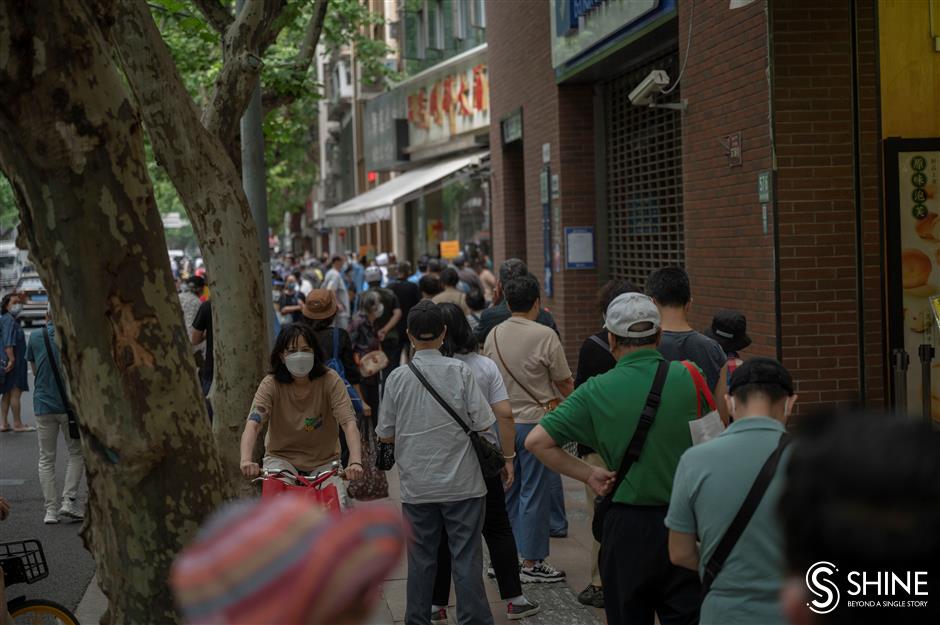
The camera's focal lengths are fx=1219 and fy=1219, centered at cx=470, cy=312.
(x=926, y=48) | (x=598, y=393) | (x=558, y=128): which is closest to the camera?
(x=598, y=393)

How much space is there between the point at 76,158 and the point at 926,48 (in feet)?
20.8

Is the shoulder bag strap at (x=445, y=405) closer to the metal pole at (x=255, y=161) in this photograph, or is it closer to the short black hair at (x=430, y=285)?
the metal pole at (x=255, y=161)

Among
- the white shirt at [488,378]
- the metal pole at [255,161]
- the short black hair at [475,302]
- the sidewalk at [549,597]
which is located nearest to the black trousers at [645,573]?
the sidewalk at [549,597]

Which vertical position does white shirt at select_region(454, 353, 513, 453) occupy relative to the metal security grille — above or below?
below

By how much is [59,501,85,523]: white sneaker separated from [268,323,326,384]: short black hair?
164 inches

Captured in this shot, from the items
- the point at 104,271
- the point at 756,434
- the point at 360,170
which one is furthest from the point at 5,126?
the point at 360,170

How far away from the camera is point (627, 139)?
555 inches

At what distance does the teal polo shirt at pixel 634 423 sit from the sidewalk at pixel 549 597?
79.7 inches

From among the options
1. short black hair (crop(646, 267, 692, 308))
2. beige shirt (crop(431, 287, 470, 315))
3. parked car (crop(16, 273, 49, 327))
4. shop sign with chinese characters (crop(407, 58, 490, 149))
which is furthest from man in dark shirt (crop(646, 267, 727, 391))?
parked car (crop(16, 273, 49, 327))

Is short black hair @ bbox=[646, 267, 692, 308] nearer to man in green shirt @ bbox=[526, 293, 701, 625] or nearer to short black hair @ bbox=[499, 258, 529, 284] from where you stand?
man in green shirt @ bbox=[526, 293, 701, 625]

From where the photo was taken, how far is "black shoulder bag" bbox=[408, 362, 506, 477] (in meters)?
5.96

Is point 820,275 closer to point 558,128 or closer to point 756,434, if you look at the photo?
point 756,434

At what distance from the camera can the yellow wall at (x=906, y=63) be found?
835 centimetres

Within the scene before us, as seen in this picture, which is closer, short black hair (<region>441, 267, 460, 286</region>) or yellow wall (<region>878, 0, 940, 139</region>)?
yellow wall (<region>878, 0, 940, 139</region>)
